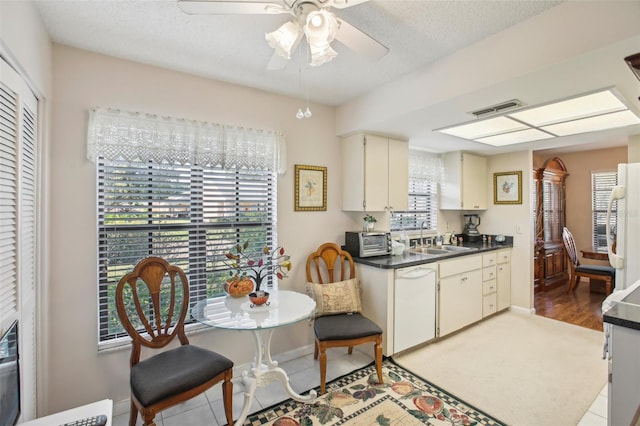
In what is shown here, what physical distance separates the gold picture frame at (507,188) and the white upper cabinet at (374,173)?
180 centimetres

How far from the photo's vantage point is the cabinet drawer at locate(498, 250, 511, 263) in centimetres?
394

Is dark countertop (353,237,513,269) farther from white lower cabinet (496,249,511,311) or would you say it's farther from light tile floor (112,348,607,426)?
light tile floor (112,348,607,426)

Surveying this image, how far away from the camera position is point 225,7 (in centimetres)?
122

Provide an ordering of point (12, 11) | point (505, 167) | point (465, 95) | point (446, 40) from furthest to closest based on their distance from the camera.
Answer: point (505, 167)
point (465, 95)
point (446, 40)
point (12, 11)

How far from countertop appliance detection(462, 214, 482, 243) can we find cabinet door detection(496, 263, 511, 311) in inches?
22.3

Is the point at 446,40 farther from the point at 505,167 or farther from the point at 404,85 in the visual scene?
the point at 505,167

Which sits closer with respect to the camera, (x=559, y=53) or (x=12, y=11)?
(x=12, y=11)

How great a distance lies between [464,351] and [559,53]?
8.55ft

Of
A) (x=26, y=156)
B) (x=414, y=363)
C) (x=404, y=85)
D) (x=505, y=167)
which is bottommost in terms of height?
(x=414, y=363)

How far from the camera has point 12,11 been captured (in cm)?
131

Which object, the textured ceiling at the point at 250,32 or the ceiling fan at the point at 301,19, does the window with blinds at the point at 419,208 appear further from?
the ceiling fan at the point at 301,19

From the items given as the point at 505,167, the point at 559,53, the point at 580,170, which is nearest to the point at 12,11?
the point at 559,53

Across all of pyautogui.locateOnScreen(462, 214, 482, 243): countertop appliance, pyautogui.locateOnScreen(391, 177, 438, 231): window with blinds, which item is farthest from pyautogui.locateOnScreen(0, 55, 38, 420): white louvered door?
pyautogui.locateOnScreen(462, 214, 482, 243): countertop appliance

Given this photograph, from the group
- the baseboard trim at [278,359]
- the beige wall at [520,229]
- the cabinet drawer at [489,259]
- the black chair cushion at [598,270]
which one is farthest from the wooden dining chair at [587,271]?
the baseboard trim at [278,359]
